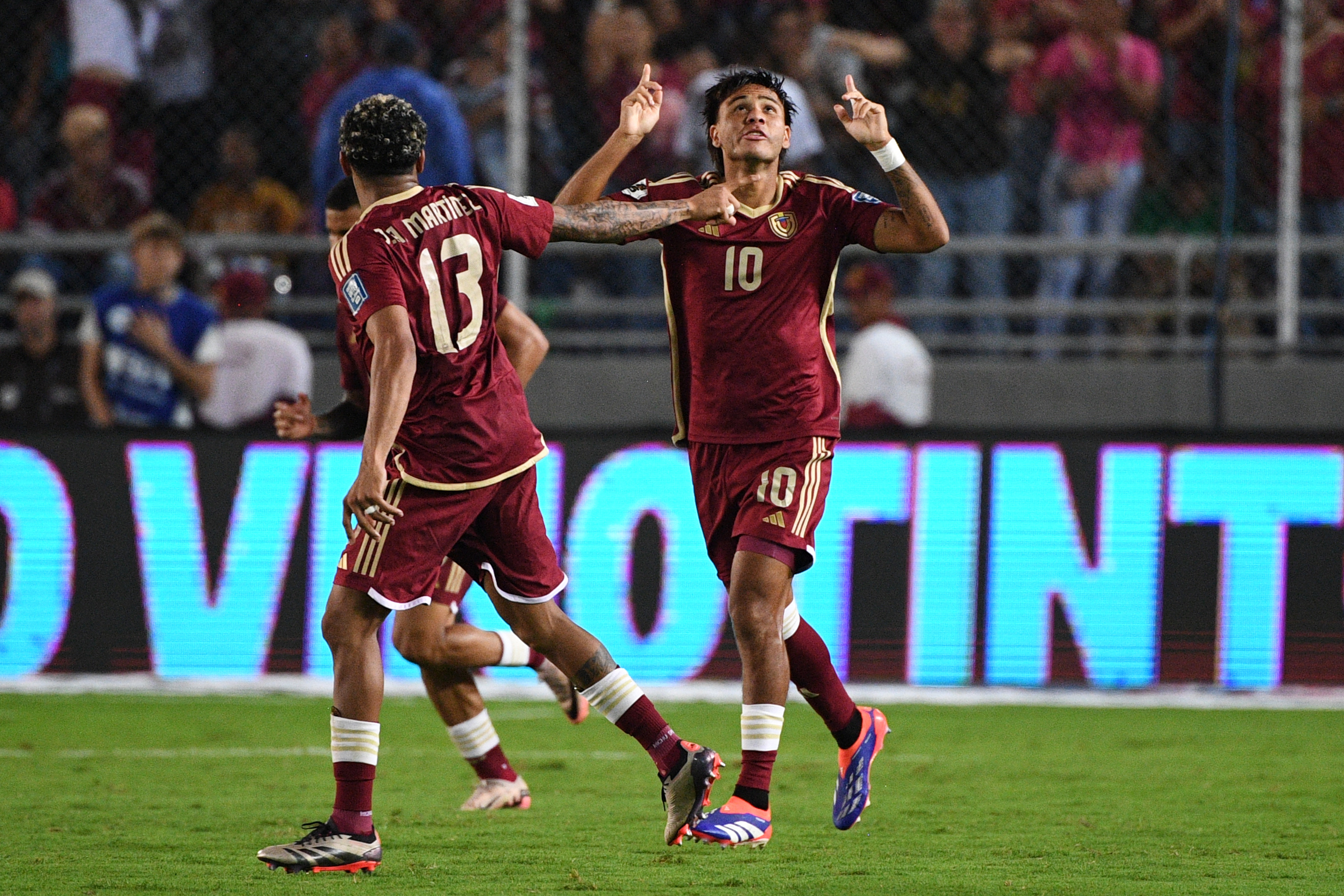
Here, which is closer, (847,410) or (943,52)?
(847,410)

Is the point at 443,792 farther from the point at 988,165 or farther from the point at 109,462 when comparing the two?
the point at 988,165

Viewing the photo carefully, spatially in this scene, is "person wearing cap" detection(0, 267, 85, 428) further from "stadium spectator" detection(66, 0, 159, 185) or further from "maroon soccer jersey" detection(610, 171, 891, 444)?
"maroon soccer jersey" detection(610, 171, 891, 444)

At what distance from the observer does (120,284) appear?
9578 millimetres

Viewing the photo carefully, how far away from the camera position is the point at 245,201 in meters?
10.4

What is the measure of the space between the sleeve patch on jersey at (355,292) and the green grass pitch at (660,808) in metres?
1.48

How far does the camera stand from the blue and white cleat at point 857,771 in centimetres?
518

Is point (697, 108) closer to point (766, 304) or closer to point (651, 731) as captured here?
point (766, 304)

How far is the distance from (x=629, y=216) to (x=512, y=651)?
1.73 meters

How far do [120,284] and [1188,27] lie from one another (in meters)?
6.16

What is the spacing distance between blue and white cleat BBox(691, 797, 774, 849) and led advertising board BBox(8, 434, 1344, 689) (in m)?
3.66

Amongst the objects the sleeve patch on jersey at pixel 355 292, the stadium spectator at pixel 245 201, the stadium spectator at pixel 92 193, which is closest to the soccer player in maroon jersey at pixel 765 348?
the sleeve patch on jersey at pixel 355 292

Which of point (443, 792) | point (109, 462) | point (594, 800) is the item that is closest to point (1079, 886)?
point (594, 800)

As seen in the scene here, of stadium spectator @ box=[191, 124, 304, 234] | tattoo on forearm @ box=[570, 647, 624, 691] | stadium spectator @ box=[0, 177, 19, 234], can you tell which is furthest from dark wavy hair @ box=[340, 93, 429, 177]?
stadium spectator @ box=[0, 177, 19, 234]

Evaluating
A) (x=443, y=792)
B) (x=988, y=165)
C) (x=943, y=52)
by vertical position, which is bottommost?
(x=443, y=792)
